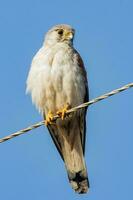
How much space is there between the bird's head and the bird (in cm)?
18

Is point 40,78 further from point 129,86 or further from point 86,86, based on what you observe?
point 129,86

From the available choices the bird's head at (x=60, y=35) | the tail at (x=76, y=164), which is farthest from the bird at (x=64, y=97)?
the bird's head at (x=60, y=35)

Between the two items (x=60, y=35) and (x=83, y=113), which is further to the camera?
(x=60, y=35)

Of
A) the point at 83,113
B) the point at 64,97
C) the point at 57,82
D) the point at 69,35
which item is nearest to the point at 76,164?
the point at 83,113

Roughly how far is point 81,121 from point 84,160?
57 cm

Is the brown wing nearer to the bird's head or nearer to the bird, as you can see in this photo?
the bird

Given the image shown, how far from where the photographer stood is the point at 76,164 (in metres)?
10.1

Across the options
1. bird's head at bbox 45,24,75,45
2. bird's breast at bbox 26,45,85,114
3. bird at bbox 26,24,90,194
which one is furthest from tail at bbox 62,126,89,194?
bird's head at bbox 45,24,75,45

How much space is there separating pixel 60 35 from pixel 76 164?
6.84 feet

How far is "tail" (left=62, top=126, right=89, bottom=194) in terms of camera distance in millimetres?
9844

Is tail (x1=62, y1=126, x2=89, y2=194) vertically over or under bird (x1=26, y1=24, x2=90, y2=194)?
under

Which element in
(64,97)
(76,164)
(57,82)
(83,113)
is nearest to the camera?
(57,82)

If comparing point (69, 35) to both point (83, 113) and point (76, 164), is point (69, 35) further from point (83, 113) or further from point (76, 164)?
point (76, 164)

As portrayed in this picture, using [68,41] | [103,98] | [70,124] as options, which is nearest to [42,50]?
[68,41]
